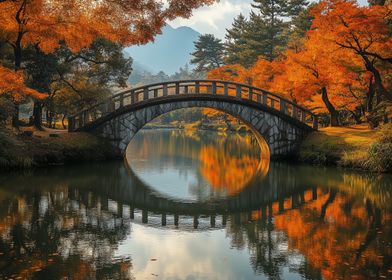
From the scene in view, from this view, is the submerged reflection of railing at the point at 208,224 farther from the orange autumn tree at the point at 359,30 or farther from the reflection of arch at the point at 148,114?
the orange autumn tree at the point at 359,30

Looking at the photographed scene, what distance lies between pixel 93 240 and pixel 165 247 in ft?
5.86

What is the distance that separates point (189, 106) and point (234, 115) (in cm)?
306

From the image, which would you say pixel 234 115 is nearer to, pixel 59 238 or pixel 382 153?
pixel 382 153

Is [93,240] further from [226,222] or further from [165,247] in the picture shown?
[226,222]

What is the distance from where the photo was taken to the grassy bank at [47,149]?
21.2 metres

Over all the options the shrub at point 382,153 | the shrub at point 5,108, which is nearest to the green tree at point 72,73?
the shrub at point 5,108

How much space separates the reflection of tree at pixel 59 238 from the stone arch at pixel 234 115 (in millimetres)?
10737

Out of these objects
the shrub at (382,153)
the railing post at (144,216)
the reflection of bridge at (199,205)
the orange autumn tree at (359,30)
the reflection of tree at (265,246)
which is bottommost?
the reflection of tree at (265,246)

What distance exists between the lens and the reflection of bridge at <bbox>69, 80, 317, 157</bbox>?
27.0 m

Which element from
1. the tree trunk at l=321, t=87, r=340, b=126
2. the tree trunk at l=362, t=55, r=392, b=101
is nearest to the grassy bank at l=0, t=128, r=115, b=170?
the tree trunk at l=321, t=87, r=340, b=126

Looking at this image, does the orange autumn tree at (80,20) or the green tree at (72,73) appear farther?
the green tree at (72,73)

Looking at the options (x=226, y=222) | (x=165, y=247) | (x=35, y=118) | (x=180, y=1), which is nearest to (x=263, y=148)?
(x=180, y=1)

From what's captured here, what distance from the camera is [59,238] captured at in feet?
37.0

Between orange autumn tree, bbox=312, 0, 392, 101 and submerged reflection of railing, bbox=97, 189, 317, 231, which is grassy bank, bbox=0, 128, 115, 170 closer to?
submerged reflection of railing, bbox=97, 189, 317, 231
